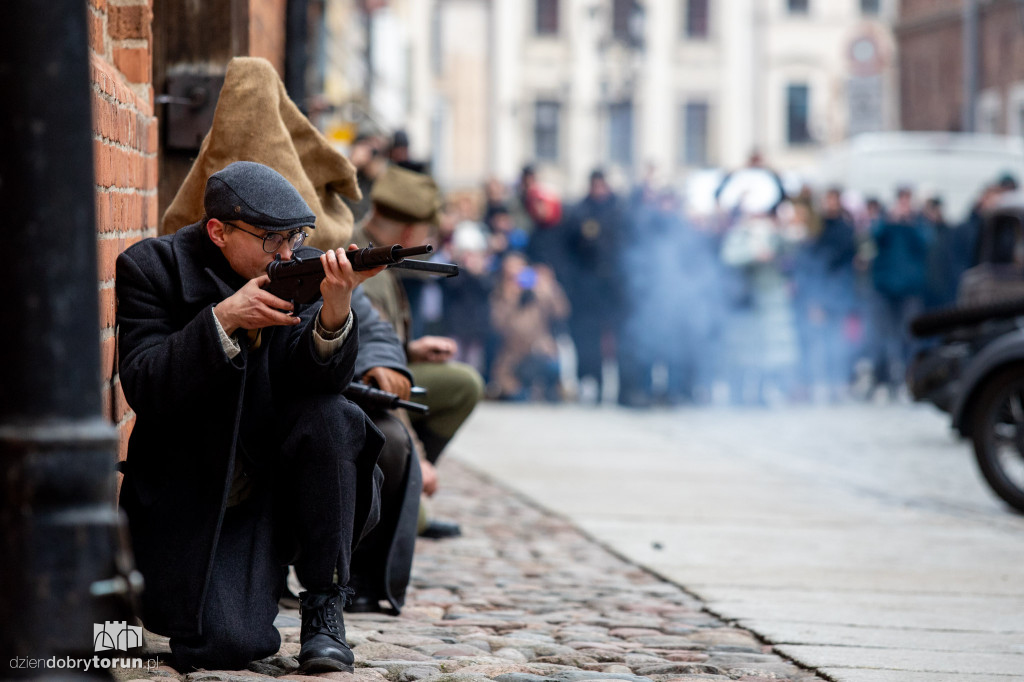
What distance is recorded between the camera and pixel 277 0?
8953mm

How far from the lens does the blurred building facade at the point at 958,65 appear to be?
117 ft

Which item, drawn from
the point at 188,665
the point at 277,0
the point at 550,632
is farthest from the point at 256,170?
the point at 277,0

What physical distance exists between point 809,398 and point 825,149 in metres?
36.0

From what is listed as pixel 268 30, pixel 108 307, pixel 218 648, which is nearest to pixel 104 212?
pixel 108 307

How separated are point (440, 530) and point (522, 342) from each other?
830 centimetres

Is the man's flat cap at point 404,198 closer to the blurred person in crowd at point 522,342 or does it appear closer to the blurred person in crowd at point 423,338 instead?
the blurred person in crowd at point 423,338

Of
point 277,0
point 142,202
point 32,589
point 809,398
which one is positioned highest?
point 277,0

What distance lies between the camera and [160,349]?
3680 millimetres

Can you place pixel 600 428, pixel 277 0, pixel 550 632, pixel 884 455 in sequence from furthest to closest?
pixel 600 428 → pixel 884 455 → pixel 277 0 → pixel 550 632

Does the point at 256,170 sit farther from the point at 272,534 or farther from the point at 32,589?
the point at 32,589

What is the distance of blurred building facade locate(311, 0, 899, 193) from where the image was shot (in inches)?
2095

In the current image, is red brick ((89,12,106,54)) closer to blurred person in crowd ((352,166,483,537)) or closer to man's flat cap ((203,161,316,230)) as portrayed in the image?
man's flat cap ((203,161,316,230))

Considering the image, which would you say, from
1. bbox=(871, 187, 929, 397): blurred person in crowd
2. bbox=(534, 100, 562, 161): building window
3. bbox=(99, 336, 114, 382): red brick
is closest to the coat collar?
bbox=(99, 336, 114, 382): red brick

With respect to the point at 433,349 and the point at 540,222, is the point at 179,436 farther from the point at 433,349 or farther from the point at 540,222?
the point at 540,222
